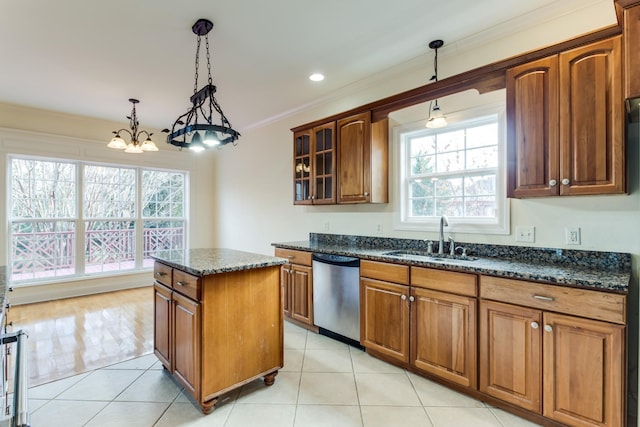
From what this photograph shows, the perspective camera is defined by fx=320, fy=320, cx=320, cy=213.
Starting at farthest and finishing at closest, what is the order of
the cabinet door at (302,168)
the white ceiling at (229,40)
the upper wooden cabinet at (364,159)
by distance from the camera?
the cabinet door at (302,168) < the upper wooden cabinet at (364,159) < the white ceiling at (229,40)

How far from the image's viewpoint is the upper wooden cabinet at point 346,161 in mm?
3182

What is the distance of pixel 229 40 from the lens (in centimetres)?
267

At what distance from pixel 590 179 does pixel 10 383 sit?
4073 mm

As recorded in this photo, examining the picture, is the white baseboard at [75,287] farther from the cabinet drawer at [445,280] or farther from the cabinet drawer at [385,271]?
the cabinet drawer at [445,280]

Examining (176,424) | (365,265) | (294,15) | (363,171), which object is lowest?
(176,424)

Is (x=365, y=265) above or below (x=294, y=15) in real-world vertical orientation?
below

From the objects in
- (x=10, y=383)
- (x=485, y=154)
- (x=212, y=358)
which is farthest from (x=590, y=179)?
(x=10, y=383)

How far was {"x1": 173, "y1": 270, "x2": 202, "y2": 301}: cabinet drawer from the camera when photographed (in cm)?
199

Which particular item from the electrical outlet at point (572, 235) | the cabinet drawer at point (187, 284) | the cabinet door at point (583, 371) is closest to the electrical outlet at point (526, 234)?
the electrical outlet at point (572, 235)

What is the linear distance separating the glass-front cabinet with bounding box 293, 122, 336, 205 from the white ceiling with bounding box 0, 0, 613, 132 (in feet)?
1.81

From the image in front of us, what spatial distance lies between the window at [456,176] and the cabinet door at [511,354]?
792 millimetres

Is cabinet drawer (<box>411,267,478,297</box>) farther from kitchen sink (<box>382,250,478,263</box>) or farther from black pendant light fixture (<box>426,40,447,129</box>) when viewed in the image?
black pendant light fixture (<box>426,40,447,129</box>)

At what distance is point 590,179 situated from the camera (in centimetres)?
190

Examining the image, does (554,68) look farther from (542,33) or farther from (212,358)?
(212,358)
